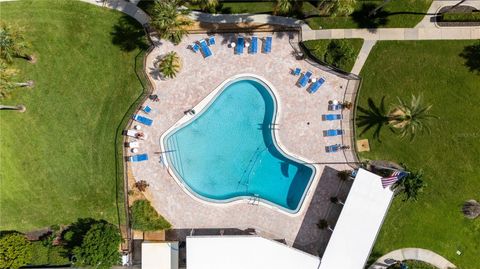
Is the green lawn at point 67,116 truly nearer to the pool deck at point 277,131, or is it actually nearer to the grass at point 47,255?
the grass at point 47,255

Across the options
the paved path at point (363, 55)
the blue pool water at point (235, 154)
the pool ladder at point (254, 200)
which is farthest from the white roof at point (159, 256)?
the paved path at point (363, 55)

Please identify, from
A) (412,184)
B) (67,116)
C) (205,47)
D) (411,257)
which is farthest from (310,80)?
(67,116)

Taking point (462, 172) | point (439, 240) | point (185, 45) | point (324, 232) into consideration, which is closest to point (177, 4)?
point (185, 45)

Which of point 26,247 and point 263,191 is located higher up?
point 263,191

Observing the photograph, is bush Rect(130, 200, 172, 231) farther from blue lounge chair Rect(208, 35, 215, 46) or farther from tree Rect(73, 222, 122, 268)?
blue lounge chair Rect(208, 35, 215, 46)

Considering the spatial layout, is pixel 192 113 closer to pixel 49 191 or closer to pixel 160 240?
pixel 160 240

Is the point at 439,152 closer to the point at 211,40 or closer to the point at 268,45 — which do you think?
the point at 268,45
